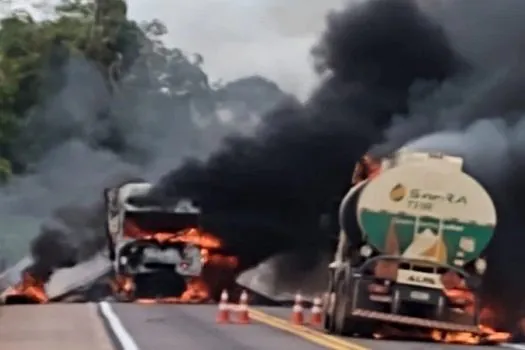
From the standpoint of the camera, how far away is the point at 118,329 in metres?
27.9

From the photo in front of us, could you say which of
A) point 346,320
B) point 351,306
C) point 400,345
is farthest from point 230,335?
point 400,345

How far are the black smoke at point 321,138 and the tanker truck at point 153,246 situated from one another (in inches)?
21.1

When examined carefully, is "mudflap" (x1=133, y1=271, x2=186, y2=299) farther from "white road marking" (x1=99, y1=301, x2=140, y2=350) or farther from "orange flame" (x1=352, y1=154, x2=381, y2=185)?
"orange flame" (x1=352, y1=154, x2=381, y2=185)

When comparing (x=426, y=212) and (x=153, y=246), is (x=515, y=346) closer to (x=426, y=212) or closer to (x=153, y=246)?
(x=426, y=212)

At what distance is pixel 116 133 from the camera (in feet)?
153

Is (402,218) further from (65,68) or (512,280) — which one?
(65,68)

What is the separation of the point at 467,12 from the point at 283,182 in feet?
21.3

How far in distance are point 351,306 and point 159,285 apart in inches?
616

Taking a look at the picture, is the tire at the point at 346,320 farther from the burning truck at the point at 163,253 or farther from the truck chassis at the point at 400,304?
the burning truck at the point at 163,253

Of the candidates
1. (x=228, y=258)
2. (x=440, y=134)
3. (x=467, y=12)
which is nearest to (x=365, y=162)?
(x=440, y=134)

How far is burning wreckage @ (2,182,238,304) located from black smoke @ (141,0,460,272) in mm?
497

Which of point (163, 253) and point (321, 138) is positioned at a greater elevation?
point (321, 138)

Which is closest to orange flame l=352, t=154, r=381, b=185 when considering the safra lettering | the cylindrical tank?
the cylindrical tank

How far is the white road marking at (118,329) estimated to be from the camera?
78.1ft
